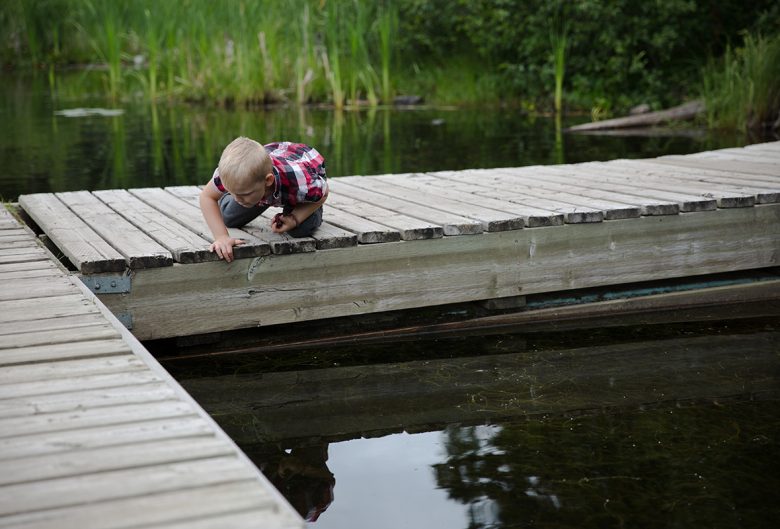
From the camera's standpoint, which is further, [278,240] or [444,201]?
[444,201]

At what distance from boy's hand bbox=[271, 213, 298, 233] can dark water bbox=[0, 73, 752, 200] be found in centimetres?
418

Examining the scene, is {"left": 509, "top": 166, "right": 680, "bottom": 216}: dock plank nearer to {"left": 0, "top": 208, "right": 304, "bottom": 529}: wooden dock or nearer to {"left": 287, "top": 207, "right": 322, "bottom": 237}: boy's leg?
{"left": 287, "top": 207, "right": 322, "bottom": 237}: boy's leg

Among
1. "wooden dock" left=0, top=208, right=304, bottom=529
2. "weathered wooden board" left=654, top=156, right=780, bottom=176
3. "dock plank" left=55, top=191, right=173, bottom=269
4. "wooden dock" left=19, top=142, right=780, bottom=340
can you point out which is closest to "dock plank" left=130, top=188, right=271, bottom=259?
"wooden dock" left=19, top=142, right=780, bottom=340

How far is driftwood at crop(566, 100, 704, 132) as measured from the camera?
13180mm

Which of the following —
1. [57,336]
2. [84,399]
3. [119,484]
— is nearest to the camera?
[119,484]

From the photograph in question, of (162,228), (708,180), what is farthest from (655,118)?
(162,228)

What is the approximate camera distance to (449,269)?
4910 mm

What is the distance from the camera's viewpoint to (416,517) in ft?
10.3

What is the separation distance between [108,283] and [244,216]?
80 centimetres

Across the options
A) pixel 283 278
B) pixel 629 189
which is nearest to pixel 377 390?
pixel 283 278

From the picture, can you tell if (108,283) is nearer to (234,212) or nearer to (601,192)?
(234,212)

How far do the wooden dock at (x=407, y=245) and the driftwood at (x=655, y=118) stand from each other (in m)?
7.18

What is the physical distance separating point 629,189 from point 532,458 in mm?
2646

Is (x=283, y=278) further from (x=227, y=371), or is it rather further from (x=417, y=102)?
(x=417, y=102)
